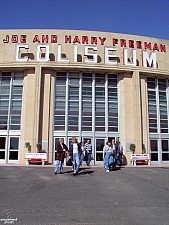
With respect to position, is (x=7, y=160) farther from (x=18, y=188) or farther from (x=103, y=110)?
(x=18, y=188)

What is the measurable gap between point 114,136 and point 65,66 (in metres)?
6.29

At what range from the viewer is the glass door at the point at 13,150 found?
55.6ft

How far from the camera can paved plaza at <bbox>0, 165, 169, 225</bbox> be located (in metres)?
4.58

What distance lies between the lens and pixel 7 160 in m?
16.9

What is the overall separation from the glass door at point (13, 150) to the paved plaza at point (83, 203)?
340 inches

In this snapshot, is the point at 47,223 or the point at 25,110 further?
the point at 25,110

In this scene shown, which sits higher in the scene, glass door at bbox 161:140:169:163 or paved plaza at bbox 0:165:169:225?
glass door at bbox 161:140:169:163

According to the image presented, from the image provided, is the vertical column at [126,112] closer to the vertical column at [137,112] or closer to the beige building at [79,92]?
the beige building at [79,92]

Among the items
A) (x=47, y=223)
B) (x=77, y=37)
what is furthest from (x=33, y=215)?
(x=77, y=37)

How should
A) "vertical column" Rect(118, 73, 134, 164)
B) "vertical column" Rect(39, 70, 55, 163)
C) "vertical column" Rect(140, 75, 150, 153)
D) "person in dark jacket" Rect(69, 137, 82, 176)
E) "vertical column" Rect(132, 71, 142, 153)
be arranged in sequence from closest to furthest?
"person in dark jacket" Rect(69, 137, 82, 176) < "vertical column" Rect(39, 70, 55, 163) < "vertical column" Rect(132, 71, 142, 153) < "vertical column" Rect(118, 73, 134, 164) < "vertical column" Rect(140, 75, 150, 153)

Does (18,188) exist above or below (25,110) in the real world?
below

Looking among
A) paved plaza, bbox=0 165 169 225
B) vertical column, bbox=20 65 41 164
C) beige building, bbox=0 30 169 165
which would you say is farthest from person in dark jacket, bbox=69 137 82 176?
beige building, bbox=0 30 169 165

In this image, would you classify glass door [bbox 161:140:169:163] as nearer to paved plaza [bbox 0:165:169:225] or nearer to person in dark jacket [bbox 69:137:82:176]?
person in dark jacket [bbox 69:137:82:176]

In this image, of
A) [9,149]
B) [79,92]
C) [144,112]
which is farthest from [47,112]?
[144,112]
